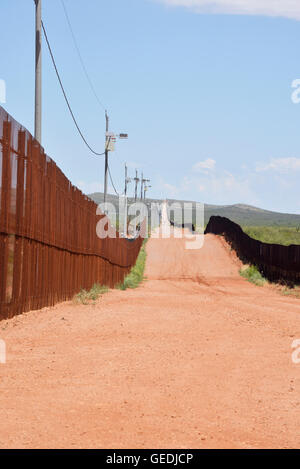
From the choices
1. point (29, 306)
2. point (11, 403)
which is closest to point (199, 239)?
point (29, 306)

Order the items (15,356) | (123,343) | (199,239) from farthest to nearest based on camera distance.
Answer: (199,239), (123,343), (15,356)

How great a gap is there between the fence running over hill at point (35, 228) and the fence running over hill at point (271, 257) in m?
13.5

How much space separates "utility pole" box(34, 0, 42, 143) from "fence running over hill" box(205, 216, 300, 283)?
13.9 meters

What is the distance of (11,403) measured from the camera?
22.7 feet

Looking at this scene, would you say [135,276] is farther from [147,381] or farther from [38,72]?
[147,381]

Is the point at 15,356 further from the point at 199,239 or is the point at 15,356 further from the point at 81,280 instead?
the point at 199,239

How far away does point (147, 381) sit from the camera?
8.16 m

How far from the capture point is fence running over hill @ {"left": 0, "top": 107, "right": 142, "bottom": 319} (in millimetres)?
11984

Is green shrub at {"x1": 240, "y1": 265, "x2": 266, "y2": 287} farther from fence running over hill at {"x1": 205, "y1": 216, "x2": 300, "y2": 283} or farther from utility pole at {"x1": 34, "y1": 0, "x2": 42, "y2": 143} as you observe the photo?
utility pole at {"x1": 34, "y1": 0, "x2": 42, "y2": 143}

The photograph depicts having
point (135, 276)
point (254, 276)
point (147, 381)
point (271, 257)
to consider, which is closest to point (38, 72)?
point (147, 381)

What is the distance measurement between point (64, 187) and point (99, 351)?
797 cm

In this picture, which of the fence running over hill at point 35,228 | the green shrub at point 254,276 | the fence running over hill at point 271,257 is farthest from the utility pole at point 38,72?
the green shrub at point 254,276

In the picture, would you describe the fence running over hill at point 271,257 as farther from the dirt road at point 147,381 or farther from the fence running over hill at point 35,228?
the dirt road at point 147,381
